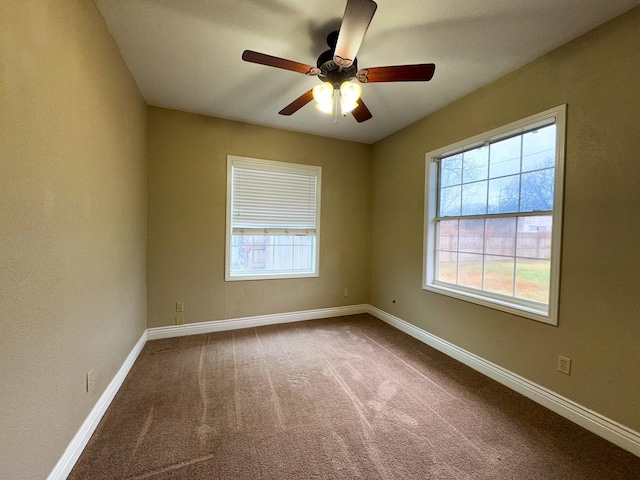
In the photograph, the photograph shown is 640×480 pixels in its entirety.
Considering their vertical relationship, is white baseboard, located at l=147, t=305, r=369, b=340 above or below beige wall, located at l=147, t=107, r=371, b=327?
Answer: below

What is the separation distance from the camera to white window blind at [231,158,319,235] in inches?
130

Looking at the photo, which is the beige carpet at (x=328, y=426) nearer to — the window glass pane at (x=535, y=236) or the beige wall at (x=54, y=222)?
the beige wall at (x=54, y=222)

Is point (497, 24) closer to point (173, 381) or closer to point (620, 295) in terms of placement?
point (620, 295)

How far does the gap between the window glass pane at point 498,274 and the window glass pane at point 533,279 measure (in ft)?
0.21

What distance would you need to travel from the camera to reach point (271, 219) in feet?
11.4

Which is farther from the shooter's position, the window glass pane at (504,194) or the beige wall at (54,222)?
the window glass pane at (504,194)

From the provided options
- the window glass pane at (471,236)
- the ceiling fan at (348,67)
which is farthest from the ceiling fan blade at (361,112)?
the window glass pane at (471,236)

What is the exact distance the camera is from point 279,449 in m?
1.51

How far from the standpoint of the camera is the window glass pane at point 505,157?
7.29 ft

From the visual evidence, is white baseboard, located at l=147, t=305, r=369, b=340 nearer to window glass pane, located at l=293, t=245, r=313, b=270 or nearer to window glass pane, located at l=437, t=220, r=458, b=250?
window glass pane, located at l=293, t=245, r=313, b=270

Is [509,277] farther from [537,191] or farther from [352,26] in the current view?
[352,26]

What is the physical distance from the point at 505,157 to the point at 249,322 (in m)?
3.28

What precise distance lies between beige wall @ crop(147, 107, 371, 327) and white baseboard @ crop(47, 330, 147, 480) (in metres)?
0.95

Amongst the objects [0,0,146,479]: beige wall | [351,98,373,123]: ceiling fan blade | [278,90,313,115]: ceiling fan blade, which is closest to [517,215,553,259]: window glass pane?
[351,98,373,123]: ceiling fan blade
